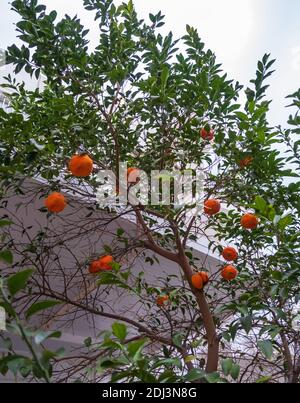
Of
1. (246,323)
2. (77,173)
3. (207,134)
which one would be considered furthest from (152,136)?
(246,323)

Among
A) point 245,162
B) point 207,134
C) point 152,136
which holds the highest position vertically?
point 152,136

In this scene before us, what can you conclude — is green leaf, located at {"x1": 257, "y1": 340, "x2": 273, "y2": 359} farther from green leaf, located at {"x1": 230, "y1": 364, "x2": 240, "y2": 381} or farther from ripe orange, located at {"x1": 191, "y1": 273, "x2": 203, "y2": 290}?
ripe orange, located at {"x1": 191, "y1": 273, "x2": 203, "y2": 290}

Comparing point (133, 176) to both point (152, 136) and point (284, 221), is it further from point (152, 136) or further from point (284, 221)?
point (284, 221)

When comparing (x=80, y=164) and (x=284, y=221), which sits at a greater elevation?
(x=80, y=164)

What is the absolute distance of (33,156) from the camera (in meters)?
1.36

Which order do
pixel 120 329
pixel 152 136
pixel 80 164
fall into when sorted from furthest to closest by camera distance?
pixel 152 136 → pixel 80 164 → pixel 120 329

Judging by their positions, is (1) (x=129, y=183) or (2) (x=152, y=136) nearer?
(1) (x=129, y=183)

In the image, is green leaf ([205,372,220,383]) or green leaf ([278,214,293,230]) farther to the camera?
green leaf ([278,214,293,230])

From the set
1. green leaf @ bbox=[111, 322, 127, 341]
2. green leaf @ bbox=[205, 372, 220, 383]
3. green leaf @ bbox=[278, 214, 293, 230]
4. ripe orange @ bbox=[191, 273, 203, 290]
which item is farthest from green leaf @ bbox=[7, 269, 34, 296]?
ripe orange @ bbox=[191, 273, 203, 290]

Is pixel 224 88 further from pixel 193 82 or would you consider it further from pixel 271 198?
pixel 271 198

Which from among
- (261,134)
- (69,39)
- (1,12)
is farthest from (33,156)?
(1,12)

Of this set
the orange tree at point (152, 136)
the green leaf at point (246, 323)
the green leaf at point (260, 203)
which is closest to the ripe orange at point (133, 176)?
the orange tree at point (152, 136)

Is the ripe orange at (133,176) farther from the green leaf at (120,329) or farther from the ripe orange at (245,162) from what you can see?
the green leaf at (120,329)
